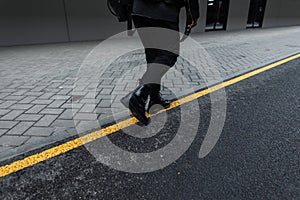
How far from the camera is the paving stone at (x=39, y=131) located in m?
2.33

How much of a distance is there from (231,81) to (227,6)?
1123 cm

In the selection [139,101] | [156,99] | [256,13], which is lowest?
[156,99]

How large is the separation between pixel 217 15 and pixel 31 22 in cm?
1053

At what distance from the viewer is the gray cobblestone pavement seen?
7.90ft

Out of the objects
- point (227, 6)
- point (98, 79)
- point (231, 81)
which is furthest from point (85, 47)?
point (227, 6)

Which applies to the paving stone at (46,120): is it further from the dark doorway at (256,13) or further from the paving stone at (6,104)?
the dark doorway at (256,13)

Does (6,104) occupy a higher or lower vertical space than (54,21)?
lower

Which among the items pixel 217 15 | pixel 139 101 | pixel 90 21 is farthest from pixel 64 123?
pixel 217 15

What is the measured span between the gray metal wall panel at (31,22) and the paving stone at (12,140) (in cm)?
713

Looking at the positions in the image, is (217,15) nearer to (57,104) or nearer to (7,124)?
(57,104)

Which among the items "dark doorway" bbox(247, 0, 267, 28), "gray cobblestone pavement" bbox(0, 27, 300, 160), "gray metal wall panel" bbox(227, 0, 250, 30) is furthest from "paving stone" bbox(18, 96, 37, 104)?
"dark doorway" bbox(247, 0, 267, 28)

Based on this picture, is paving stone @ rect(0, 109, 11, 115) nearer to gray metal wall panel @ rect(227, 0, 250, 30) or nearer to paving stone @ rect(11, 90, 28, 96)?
paving stone @ rect(11, 90, 28, 96)

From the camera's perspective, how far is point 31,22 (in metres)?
8.00

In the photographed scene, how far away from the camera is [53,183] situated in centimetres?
167
